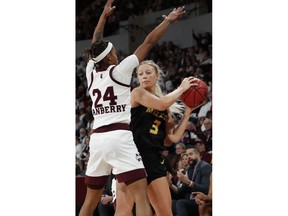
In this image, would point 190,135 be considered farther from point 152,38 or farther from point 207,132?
point 152,38

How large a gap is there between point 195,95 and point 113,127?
91 cm

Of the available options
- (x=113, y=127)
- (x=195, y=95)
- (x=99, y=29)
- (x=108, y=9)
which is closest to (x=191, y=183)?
(x=195, y=95)

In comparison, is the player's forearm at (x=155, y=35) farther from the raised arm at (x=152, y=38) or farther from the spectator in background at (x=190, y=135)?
the spectator in background at (x=190, y=135)

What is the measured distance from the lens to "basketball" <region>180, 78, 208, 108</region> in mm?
6742

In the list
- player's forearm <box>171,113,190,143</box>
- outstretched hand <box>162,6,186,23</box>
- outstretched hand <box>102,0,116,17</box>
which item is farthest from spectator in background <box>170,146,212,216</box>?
outstretched hand <box>102,0,116,17</box>

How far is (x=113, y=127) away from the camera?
6.42 m

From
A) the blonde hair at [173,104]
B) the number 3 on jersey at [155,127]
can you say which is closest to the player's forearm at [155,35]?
the blonde hair at [173,104]

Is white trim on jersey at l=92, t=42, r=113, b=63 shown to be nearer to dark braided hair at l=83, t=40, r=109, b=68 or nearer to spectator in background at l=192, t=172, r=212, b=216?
dark braided hair at l=83, t=40, r=109, b=68

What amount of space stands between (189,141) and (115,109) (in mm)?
1124

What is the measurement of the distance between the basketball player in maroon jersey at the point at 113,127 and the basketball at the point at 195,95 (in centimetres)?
7

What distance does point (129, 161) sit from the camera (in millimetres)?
6387

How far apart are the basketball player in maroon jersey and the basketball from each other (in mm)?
66
